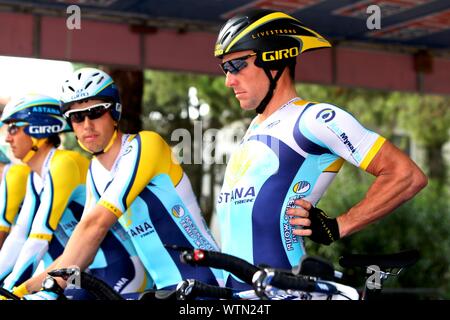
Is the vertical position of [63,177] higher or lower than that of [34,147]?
lower

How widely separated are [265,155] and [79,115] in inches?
72.7

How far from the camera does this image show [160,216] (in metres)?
5.09

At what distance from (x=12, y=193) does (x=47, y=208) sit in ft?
4.37

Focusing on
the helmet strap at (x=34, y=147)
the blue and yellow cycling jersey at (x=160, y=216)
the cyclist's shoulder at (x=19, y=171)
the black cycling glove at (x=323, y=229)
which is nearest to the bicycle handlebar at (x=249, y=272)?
the black cycling glove at (x=323, y=229)

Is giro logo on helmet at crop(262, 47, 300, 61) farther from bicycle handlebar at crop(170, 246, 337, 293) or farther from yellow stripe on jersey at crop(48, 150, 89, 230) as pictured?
yellow stripe on jersey at crop(48, 150, 89, 230)

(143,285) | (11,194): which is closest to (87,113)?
(143,285)

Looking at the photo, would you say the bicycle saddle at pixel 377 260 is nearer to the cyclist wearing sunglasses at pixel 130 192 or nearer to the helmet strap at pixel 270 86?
the helmet strap at pixel 270 86

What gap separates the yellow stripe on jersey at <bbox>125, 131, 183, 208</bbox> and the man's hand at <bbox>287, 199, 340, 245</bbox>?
146 centimetres

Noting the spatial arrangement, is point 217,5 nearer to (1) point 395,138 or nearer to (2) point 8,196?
(2) point 8,196

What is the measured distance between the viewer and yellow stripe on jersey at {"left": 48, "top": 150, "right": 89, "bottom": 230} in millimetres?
5797

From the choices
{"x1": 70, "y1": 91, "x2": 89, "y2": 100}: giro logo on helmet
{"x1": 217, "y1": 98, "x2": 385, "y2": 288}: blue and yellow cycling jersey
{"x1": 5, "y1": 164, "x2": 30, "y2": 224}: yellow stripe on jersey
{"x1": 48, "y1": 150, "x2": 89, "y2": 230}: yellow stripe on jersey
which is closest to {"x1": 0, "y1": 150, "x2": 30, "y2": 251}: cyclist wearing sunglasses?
{"x1": 5, "y1": 164, "x2": 30, "y2": 224}: yellow stripe on jersey

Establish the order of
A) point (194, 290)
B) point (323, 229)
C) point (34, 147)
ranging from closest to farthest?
point (194, 290)
point (323, 229)
point (34, 147)

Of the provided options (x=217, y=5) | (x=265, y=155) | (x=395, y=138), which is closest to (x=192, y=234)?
(x=265, y=155)

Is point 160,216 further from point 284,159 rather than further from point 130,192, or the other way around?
point 284,159
